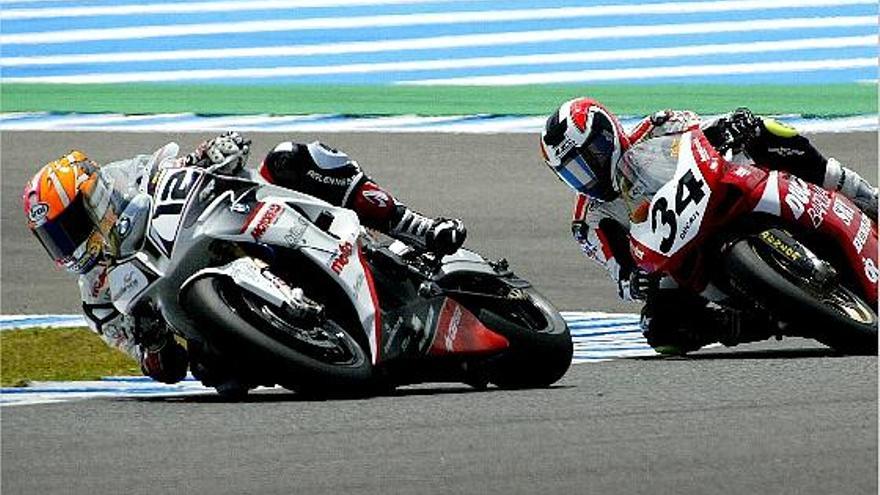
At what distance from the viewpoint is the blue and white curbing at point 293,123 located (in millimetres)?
16750

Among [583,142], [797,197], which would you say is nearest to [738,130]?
[583,142]

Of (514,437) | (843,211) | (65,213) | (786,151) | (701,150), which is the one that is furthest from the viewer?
(786,151)

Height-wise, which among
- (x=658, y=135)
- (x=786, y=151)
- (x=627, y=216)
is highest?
(x=658, y=135)

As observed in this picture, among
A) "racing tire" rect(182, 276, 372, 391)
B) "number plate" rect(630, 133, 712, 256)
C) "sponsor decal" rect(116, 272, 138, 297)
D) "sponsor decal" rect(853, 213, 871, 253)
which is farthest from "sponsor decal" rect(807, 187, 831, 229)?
"sponsor decal" rect(116, 272, 138, 297)

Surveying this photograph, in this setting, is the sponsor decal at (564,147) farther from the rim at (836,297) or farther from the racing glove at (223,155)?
the racing glove at (223,155)

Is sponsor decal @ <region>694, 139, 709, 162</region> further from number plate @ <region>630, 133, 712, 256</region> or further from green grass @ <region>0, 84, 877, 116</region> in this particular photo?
green grass @ <region>0, 84, 877, 116</region>

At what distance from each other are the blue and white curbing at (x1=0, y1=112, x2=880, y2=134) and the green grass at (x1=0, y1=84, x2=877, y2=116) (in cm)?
21

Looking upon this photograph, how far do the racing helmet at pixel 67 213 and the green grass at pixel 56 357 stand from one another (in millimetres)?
1122

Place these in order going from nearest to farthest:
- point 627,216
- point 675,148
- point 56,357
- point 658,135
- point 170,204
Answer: point 170,204 → point 675,148 → point 658,135 → point 627,216 → point 56,357

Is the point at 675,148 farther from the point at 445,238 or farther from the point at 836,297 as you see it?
the point at 445,238

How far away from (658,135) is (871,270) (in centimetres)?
132

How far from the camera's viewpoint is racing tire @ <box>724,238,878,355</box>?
917cm

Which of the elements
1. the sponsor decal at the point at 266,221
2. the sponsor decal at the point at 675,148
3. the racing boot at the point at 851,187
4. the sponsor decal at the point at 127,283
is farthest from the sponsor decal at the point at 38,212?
the racing boot at the point at 851,187

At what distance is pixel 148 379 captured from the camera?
1034 centimetres
